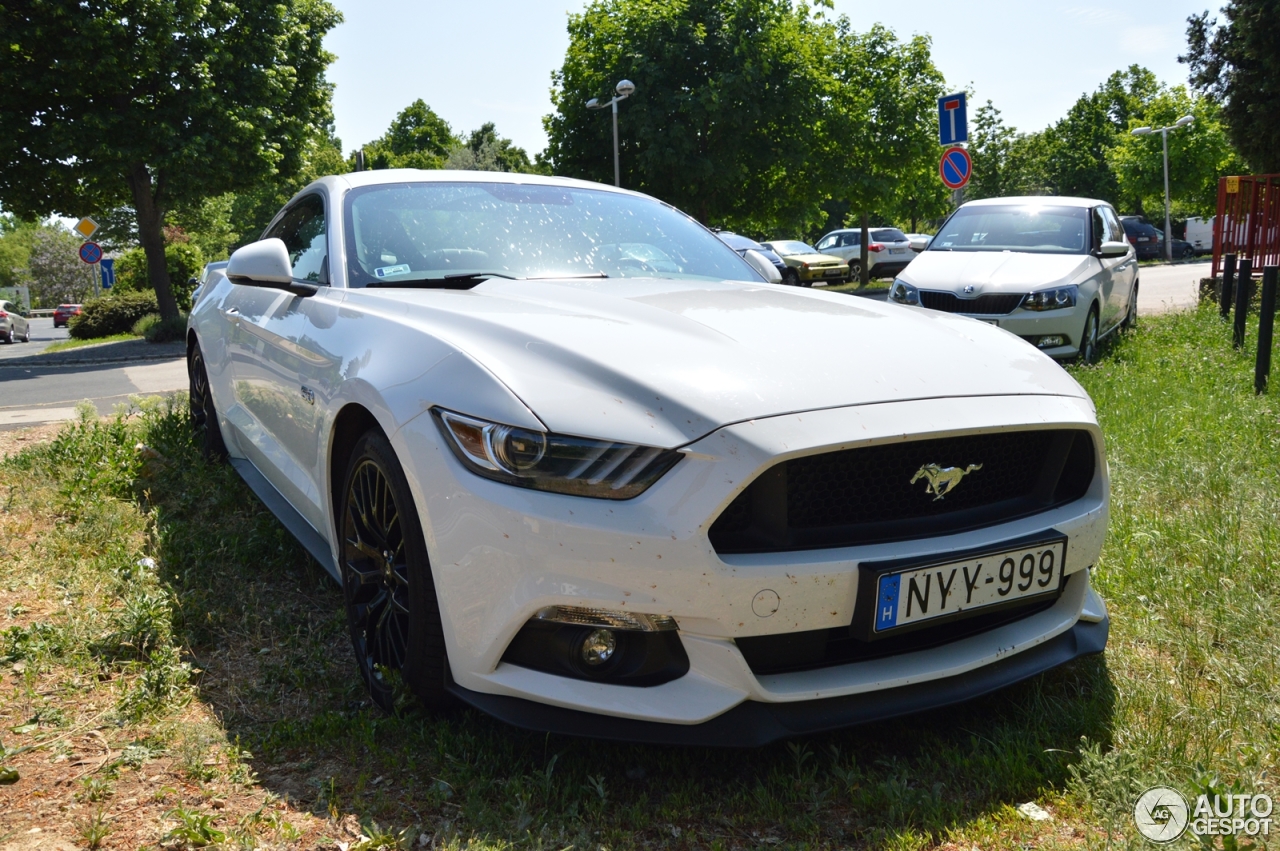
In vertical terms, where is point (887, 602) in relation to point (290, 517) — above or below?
above

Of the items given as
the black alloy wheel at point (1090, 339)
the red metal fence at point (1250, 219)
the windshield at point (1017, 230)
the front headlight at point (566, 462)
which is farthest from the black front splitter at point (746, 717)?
the red metal fence at point (1250, 219)

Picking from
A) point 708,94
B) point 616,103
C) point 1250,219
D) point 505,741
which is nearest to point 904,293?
point 505,741

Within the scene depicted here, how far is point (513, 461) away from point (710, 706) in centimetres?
65

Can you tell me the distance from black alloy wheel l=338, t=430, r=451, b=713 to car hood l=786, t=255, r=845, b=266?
2326 cm

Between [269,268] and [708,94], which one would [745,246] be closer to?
[708,94]

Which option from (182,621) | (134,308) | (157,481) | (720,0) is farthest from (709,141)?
(182,621)

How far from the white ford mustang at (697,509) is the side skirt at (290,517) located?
0.71 ft

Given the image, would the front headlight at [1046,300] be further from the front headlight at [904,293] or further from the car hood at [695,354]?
the car hood at [695,354]

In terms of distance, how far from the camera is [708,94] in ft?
76.6

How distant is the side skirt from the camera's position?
3.13 m

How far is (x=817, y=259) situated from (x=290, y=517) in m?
23.0

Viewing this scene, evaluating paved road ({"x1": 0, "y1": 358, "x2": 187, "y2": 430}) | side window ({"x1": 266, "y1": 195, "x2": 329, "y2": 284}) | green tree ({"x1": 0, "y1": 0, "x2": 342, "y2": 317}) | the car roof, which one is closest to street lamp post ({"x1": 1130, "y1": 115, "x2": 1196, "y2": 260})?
green tree ({"x1": 0, "y1": 0, "x2": 342, "y2": 317})

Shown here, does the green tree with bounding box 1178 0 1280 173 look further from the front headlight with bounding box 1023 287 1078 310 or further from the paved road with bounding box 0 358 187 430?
the paved road with bounding box 0 358 187 430

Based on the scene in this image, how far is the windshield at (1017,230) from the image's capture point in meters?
9.14
